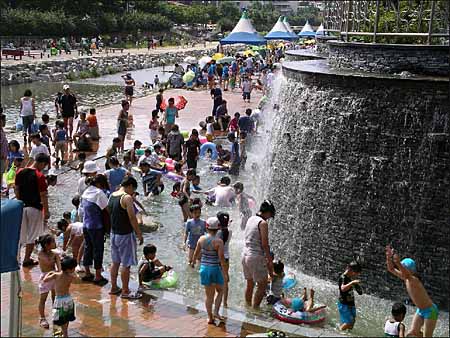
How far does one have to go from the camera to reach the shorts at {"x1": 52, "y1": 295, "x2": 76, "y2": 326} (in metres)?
7.64

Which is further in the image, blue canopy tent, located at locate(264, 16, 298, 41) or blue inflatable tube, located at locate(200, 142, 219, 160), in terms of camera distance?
blue canopy tent, located at locate(264, 16, 298, 41)

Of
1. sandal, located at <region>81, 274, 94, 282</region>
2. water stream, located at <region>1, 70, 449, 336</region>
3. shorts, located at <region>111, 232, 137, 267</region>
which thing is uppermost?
shorts, located at <region>111, 232, 137, 267</region>

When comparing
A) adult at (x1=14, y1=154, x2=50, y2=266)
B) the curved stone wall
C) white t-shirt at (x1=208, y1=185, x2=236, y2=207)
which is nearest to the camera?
adult at (x1=14, y1=154, x2=50, y2=266)

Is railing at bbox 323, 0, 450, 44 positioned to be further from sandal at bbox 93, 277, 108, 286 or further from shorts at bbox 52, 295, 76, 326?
shorts at bbox 52, 295, 76, 326

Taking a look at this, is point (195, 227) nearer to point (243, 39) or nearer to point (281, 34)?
point (243, 39)

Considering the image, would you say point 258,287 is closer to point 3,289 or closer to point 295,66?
point 3,289

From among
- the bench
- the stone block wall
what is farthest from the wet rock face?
the bench

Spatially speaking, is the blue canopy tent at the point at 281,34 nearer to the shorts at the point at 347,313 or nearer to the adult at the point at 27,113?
the adult at the point at 27,113

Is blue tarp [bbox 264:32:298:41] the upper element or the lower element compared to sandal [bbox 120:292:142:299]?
upper

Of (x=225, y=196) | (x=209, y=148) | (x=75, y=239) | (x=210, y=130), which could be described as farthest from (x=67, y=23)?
(x=75, y=239)

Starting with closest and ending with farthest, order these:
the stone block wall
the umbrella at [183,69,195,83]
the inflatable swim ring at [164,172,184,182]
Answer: the inflatable swim ring at [164,172,184,182] < the umbrella at [183,69,195,83] < the stone block wall

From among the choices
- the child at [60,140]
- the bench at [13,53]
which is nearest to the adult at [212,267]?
the child at [60,140]

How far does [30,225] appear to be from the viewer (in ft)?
32.0

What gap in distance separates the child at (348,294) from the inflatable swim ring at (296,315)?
12.6 inches
